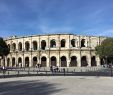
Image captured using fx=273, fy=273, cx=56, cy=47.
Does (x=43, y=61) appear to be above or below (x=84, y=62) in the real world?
above

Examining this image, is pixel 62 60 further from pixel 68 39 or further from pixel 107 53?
pixel 107 53

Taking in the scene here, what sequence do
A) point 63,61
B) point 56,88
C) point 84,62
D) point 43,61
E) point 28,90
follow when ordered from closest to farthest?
point 28,90, point 56,88, point 84,62, point 63,61, point 43,61

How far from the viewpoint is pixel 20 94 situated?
17.4 meters

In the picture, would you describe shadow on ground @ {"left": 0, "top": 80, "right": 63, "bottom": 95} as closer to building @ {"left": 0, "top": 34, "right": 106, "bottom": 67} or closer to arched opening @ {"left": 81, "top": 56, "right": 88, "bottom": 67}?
building @ {"left": 0, "top": 34, "right": 106, "bottom": 67}

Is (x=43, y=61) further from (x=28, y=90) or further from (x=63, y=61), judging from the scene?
(x=28, y=90)

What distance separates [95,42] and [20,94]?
55.5 meters

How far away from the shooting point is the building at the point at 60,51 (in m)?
69.8

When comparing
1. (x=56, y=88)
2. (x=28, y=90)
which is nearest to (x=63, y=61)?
(x=56, y=88)

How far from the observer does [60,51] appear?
230 ft

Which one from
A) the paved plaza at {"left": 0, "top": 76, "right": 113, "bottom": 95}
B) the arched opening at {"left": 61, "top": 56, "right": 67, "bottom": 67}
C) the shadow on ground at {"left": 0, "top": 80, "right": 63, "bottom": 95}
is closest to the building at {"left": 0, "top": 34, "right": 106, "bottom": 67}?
the arched opening at {"left": 61, "top": 56, "right": 67, "bottom": 67}

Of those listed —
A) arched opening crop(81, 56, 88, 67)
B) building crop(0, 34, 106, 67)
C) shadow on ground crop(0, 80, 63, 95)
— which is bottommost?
shadow on ground crop(0, 80, 63, 95)

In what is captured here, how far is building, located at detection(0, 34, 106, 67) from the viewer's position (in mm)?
69812

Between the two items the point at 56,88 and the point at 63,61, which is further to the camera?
the point at 63,61

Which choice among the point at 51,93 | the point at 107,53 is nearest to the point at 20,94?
the point at 51,93
